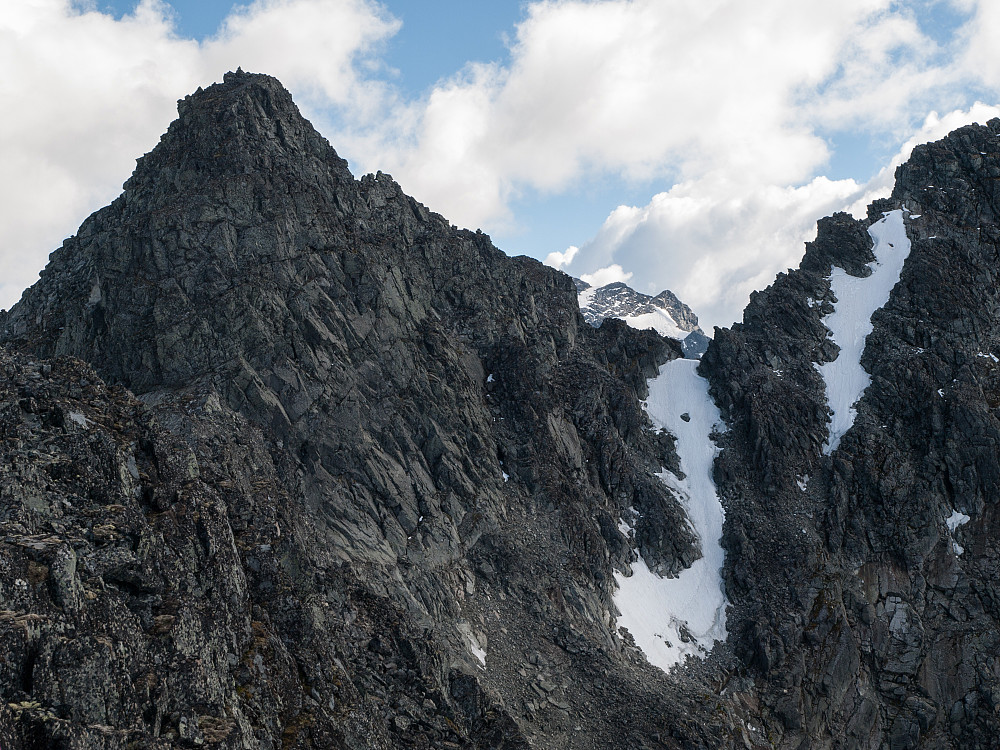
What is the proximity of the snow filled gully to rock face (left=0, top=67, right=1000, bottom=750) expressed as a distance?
1539 millimetres

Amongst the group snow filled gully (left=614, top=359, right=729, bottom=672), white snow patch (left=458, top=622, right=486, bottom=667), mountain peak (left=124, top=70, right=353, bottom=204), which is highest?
mountain peak (left=124, top=70, right=353, bottom=204)

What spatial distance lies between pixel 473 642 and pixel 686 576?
87.6 feet

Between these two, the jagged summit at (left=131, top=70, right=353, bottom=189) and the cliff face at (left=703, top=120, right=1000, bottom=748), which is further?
the jagged summit at (left=131, top=70, right=353, bottom=189)

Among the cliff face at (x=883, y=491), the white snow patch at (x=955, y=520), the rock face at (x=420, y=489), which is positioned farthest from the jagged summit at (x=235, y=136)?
the white snow patch at (x=955, y=520)

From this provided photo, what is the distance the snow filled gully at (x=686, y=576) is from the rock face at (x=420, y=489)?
154 centimetres

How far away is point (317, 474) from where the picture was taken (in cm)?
4394

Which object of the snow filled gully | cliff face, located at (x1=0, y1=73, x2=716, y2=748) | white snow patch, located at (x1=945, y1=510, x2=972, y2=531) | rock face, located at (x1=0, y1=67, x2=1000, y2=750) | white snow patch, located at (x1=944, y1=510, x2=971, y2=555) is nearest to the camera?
cliff face, located at (x1=0, y1=73, x2=716, y2=748)

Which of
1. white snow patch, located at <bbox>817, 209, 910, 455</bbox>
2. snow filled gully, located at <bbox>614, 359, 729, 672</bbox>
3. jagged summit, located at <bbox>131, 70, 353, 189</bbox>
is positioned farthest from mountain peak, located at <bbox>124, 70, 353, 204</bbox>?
white snow patch, located at <bbox>817, 209, 910, 455</bbox>

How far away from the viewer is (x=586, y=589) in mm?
52250

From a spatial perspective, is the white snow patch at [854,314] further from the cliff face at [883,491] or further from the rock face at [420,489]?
the rock face at [420,489]

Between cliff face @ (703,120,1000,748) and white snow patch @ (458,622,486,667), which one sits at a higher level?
cliff face @ (703,120,1000,748)

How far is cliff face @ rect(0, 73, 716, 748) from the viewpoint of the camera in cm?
1855

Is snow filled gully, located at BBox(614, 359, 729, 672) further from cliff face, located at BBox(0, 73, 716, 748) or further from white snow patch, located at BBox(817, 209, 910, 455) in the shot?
white snow patch, located at BBox(817, 209, 910, 455)

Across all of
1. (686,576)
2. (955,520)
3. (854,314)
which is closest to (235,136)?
(686,576)
